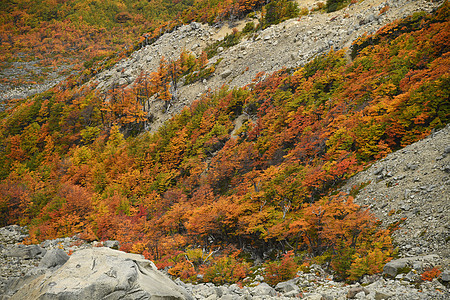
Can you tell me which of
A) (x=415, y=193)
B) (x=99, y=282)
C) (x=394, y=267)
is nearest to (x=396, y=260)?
(x=394, y=267)

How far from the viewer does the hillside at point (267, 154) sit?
14625mm

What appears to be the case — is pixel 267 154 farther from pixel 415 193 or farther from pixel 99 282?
pixel 99 282

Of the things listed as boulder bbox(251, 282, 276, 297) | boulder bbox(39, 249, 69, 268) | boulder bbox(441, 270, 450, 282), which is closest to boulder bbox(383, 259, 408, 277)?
boulder bbox(441, 270, 450, 282)

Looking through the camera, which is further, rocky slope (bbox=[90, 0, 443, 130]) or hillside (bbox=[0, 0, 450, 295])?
rocky slope (bbox=[90, 0, 443, 130])

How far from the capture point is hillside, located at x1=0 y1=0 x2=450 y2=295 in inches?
576

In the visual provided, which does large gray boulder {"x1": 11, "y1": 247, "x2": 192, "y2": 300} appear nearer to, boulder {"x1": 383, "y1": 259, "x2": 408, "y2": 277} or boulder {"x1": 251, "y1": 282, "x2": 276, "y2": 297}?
boulder {"x1": 251, "y1": 282, "x2": 276, "y2": 297}

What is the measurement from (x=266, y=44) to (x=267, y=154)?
3269 cm

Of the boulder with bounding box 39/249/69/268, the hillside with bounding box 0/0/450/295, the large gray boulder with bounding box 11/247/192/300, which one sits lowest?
the hillside with bounding box 0/0/450/295

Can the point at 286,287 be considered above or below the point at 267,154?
above

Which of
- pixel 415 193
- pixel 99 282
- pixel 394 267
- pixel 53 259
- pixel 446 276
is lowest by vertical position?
pixel 415 193

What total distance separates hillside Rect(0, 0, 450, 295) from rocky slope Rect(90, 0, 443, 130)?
37 centimetres

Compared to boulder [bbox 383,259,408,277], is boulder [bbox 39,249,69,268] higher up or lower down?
higher up

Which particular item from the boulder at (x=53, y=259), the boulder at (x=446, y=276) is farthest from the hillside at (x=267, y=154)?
the boulder at (x=53, y=259)

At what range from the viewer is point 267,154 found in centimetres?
2873
